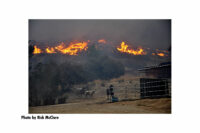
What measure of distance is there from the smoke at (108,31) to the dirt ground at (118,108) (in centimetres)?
273

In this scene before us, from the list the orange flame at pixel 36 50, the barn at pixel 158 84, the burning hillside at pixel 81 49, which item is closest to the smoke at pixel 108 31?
the burning hillside at pixel 81 49

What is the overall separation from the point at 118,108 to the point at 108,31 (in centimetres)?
376

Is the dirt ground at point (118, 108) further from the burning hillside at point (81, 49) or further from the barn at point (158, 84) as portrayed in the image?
the burning hillside at point (81, 49)

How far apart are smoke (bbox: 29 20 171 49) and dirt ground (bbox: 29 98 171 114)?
2725 mm

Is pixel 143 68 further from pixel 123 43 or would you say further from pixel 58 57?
pixel 58 57

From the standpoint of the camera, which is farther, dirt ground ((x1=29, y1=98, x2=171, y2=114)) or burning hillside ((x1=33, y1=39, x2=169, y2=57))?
burning hillside ((x1=33, y1=39, x2=169, y2=57))

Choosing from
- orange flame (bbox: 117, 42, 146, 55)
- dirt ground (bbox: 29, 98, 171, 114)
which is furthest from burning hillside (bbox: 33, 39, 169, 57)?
dirt ground (bbox: 29, 98, 171, 114)

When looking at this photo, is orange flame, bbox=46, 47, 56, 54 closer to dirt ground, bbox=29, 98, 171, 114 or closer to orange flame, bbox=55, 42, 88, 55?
orange flame, bbox=55, 42, 88, 55

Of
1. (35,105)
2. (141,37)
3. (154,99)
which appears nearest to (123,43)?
(141,37)

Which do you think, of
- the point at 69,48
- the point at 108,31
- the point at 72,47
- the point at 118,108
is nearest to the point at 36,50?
the point at 69,48

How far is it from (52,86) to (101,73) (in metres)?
2.86

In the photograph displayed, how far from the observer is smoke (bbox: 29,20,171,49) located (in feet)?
34.4

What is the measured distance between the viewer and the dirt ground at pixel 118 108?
390 inches

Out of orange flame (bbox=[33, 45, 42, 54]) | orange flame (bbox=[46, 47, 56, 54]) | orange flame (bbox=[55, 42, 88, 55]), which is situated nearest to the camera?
orange flame (bbox=[33, 45, 42, 54])
